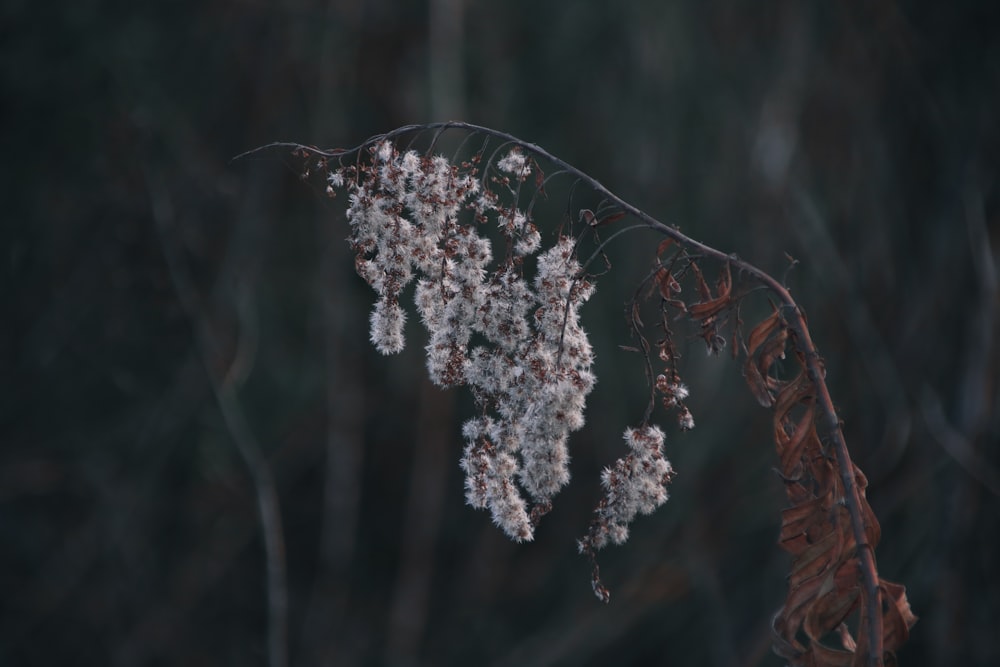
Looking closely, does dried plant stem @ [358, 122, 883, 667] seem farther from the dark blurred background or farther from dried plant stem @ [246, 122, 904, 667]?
the dark blurred background

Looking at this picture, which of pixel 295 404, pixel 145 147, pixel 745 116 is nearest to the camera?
pixel 145 147

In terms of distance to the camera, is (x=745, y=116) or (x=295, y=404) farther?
(x=295, y=404)

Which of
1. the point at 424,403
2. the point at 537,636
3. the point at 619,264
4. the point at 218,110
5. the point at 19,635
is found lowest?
the point at 537,636

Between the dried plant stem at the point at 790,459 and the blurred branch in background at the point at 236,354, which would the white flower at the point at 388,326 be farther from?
the blurred branch in background at the point at 236,354

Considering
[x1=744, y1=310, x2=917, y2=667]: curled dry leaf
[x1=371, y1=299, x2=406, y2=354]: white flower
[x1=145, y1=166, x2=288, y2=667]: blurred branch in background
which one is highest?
[x1=145, y1=166, x2=288, y2=667]: blurred branch in background

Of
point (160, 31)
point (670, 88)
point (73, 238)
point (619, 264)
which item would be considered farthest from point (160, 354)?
point (670, 88)

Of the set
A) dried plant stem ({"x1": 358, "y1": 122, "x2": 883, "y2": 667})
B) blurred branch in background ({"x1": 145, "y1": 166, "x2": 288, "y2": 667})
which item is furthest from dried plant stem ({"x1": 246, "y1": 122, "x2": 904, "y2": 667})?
blurred branch in background ({"x1": 145, "y1": 166, "x2": 288, "y2": 667})

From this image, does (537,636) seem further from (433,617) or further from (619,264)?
(619,264)

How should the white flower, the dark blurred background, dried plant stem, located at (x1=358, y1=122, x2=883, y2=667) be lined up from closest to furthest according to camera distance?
dried plant stem, located at (x1=358, y1=122, x2=883, y2=667)
the white flower
the dark blurred background

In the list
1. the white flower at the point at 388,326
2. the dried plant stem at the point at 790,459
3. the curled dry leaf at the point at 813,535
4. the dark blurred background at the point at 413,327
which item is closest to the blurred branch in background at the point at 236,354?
the dark blurred background at the point at 413,327
